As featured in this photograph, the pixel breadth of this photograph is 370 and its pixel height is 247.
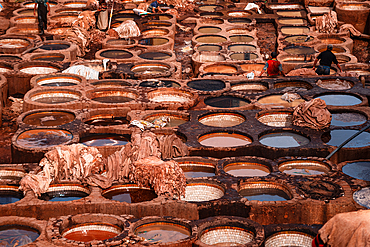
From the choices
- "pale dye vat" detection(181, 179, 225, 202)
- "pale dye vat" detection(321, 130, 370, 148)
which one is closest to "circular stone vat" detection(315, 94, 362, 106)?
"pale dye vat" detection(321, 130, 370, 148)

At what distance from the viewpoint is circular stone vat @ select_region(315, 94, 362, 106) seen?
59.6 feet

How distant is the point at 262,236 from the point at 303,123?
6.06m

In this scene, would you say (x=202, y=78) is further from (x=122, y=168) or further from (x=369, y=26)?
(x=369, y=26)

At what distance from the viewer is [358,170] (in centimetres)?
1430

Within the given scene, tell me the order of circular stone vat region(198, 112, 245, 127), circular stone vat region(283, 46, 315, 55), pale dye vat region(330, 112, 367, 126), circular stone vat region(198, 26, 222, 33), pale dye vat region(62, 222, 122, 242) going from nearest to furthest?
pale dye vat region(62, 222, 122, 242) < pale dye vat region(330, 112, 367, 126) < circular stone vat region(198, 112, 245, 127) < circular stone vat region(283, 46, 315, 55) < circular stone vat region(198, 26, 222, 33)

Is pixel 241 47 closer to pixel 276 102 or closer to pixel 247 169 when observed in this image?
pixel 276 102

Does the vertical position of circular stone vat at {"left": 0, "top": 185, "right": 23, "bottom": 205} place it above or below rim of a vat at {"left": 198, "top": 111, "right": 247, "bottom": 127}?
below

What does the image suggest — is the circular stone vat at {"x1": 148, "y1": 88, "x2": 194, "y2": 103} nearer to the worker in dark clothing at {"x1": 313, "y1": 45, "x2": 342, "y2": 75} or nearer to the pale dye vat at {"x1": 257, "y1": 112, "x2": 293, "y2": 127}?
A: the pale dye vat at {"x1": 257, "y1": 112, "x2": 293, "y2": 127}

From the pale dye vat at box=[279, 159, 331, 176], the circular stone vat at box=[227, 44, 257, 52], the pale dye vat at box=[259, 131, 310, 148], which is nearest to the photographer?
the pale dye vat at box=[279, 159, 331, 176]

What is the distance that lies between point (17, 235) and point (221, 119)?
7873 millimetres

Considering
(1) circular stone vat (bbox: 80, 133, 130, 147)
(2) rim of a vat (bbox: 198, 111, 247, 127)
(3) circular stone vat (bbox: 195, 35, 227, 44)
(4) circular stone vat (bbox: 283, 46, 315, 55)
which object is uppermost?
(3) circular stone vat (bbox: 195, 35, 227, 44)

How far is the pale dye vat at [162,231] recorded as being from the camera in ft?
37.9

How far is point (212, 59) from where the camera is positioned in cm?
2444

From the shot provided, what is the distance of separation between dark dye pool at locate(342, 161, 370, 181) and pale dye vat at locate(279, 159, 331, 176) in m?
0.52
